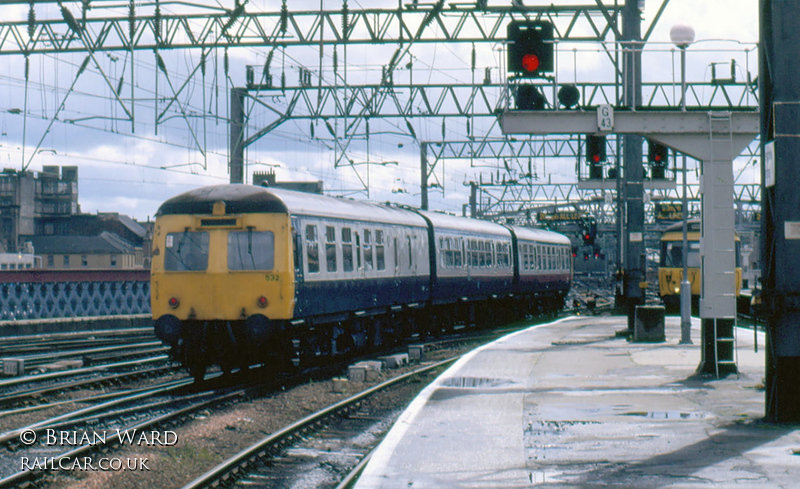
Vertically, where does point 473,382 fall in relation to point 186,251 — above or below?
below

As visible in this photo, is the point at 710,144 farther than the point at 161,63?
No

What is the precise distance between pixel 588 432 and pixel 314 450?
108 inches

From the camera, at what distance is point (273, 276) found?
16.2 m

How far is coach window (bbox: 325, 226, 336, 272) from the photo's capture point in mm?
18281

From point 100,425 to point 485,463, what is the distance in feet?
17.1

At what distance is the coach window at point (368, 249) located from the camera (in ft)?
67.1

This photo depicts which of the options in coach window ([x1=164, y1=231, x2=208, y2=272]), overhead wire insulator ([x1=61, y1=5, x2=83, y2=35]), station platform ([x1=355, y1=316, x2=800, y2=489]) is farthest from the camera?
overhead wire insulator ([x1=61, y1=5, x2=83, y2=35])

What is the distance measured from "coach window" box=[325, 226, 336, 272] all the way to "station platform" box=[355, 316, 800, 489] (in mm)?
3180

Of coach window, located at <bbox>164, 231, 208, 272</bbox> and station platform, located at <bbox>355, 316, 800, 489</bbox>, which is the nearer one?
station platform, located at <bbox>355, 316, 800, 489</bbox>

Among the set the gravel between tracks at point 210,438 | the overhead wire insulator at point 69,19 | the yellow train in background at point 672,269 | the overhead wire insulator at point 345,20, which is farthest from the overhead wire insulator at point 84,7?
the yellow train in background at point 672,269

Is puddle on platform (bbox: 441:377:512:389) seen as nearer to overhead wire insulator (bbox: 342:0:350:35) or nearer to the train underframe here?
the train underframe

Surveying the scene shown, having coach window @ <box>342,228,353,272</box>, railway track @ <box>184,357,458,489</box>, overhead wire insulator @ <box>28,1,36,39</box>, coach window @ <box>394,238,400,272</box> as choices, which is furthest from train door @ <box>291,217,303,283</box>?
overhead wire insulator @ <box>28,1,36,39</box>

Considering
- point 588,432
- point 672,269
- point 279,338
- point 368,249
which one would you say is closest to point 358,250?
point 368,249

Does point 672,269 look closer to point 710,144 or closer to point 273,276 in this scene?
point 710,144
